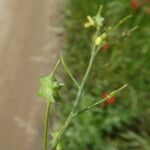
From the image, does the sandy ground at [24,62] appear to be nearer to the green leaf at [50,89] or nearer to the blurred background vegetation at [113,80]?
the blurred background vegetation at [113,80]

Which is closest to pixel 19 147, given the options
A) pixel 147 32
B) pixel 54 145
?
pixel 147 32

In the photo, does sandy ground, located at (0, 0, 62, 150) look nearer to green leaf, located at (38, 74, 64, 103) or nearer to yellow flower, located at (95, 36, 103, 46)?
yellow flower, located at (95, 36, 103, 46)

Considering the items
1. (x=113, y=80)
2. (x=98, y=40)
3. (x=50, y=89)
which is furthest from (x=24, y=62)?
(x=50, y=89)

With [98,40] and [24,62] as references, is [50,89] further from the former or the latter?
[24,62]

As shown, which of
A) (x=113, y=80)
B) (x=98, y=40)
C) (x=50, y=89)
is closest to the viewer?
(x=50, y=89)

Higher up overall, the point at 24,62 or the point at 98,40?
the point at 24,62

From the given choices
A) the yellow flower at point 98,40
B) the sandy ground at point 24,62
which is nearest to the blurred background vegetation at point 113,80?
the sandy ground at point 24,62
